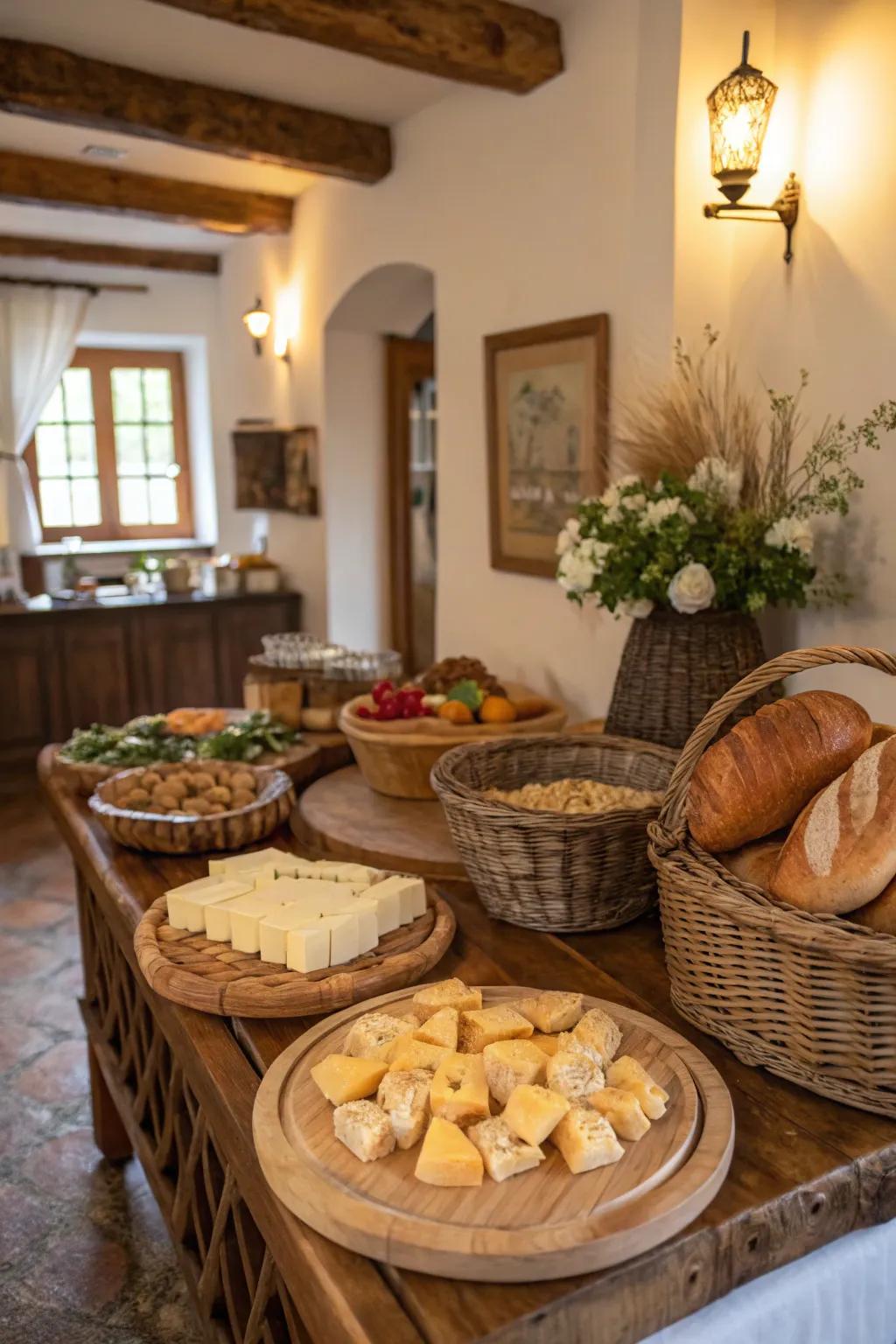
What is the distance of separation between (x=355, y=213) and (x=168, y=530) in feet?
11.5

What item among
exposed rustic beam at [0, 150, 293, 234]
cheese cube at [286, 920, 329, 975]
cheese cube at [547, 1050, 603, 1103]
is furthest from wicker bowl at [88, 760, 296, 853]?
exposed rustic beam at [0, 150, 293, 234]

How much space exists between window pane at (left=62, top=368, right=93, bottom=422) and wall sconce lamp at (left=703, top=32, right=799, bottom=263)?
217 inches

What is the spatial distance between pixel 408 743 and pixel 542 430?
1.39 metres

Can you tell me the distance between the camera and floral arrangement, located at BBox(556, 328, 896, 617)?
189 centimetres

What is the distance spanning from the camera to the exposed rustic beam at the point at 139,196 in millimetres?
4414

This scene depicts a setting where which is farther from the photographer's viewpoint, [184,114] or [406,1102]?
[184,114]

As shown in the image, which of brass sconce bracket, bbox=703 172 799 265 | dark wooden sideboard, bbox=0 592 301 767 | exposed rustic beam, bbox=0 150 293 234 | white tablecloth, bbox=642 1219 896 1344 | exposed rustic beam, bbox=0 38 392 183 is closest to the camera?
white tablecloth, bbox=642 1219 896 1344

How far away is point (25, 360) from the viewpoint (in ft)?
20.4

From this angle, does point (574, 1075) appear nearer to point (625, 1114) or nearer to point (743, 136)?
point (625, 1114)

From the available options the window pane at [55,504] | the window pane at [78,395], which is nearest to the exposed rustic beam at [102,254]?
the window pane at [78,395]

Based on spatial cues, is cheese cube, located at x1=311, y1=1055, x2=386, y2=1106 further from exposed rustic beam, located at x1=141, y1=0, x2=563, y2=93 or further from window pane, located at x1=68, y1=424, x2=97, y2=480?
window pane, located at x1=68, y1=424, x2=97, y2=480

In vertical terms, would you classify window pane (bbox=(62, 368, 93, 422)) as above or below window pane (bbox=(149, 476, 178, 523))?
above

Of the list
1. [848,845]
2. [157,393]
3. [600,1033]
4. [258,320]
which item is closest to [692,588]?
[848,845]

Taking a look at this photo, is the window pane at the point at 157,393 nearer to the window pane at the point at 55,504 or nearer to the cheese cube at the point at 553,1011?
the window pane at the point at 55,504
